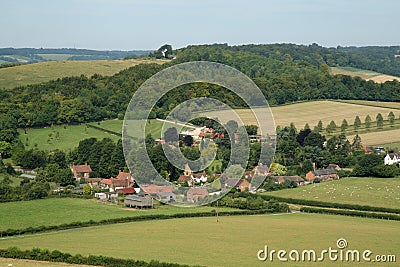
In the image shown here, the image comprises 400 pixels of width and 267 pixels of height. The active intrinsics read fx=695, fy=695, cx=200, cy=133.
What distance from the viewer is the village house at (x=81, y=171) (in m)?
48.6

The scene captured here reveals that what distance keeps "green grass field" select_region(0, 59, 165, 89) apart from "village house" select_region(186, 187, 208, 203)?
49325 millimetres

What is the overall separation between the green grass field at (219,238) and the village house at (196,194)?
4875 millimetres

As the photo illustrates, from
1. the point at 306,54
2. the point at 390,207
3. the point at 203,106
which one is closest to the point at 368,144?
the point at 203,106

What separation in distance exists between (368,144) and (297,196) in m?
18.0

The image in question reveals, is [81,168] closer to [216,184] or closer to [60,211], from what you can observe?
[216,184]

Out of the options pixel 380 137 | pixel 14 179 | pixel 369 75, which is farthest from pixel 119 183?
pixel 369 75

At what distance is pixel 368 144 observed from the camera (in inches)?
2243

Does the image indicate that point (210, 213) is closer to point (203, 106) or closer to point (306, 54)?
point (203, 106)

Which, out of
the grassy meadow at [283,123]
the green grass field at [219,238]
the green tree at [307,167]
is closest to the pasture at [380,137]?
the grassy meadow at [283,123]

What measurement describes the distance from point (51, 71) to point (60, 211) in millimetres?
64039

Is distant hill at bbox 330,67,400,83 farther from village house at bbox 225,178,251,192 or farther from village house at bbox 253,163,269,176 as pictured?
village house at bbox 225,178,251,192

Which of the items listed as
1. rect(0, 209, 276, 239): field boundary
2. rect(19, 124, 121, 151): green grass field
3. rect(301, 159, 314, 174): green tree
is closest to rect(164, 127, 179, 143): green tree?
rect(19, 124, 121, 151): green grass field

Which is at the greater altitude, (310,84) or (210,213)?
(310,84)

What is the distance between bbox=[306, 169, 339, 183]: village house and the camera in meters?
47.2
